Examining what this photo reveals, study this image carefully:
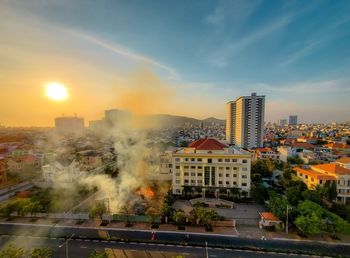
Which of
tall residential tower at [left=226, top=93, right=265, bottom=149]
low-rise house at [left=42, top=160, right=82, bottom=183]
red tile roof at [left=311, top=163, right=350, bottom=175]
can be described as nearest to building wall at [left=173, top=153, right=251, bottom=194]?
red tile roof at [left=311, top=163, right=350, bottom=175]

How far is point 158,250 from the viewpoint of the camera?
39.2 feet

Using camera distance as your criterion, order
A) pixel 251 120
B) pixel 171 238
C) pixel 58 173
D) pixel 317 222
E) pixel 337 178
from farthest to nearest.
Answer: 1. pixel 251 120
2. pixel 58 173
3. pixel 337 178
4. pixel 171 238
5. pixel 317 222

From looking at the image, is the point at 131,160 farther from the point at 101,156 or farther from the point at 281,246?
the point at 281,246

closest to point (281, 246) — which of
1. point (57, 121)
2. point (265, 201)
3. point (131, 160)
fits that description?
point (265, 201)

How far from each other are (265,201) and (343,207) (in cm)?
584

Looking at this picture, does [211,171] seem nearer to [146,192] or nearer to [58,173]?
[146,192]

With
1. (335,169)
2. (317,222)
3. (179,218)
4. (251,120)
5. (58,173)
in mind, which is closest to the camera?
(317,222)

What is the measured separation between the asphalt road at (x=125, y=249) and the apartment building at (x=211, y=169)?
9000 millimetres

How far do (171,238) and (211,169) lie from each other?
30.2ft

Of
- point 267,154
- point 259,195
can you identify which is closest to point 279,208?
point 259,195

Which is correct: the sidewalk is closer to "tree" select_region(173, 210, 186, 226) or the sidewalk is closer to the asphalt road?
"tree" select_region(173, 210, 186, 226)

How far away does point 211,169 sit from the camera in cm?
2084

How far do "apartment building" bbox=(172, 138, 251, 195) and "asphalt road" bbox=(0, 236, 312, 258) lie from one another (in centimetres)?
900

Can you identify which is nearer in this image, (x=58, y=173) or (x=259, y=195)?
(x=259, y=195)
